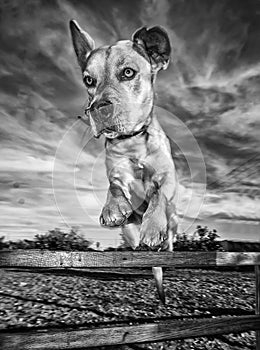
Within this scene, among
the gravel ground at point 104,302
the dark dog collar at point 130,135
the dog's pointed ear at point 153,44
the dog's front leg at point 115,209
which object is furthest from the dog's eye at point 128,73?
the gravel ground at point 104,302

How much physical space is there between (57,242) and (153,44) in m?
1.15

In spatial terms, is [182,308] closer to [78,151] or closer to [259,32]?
[78,151]

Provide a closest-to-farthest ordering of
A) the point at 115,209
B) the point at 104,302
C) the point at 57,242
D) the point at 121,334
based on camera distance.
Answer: the point at 121,334, the point at 115,209, the point at 57,242, the point at 104,302

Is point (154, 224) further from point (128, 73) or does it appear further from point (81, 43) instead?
point (81, 43)

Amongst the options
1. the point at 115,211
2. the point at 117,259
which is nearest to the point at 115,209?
the point at 115,211

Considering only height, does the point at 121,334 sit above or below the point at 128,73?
below

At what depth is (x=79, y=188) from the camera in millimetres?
2211

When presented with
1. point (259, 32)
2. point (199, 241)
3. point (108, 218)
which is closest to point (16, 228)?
point (108, 218)

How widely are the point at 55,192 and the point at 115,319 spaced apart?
81cm

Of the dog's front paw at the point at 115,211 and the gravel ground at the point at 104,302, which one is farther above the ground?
the dog's front paw at the point at 115,211

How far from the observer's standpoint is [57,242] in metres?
2.29

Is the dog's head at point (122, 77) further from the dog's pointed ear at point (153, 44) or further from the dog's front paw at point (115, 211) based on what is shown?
the dog's front paw at point (115, 211)

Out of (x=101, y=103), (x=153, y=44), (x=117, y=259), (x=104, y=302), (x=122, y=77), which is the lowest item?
(x=104, y=302)

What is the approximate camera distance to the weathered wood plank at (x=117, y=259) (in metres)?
1.24
